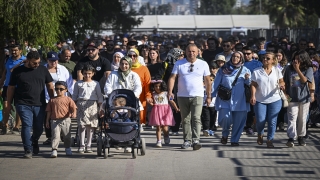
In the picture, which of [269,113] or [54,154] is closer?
[54,154]

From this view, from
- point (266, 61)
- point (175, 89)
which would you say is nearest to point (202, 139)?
point (175, 89)

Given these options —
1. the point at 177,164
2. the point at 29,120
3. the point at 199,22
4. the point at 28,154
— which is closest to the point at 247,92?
the point at 177,164

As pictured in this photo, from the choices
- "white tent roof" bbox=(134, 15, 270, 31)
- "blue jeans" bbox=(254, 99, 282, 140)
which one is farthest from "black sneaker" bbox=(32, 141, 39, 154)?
"white tent roof" bbox=(134, 15, 270, 31)

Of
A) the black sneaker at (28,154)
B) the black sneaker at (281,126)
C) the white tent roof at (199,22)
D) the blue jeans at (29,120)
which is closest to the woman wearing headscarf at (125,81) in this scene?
the blue jeans at (29,120)

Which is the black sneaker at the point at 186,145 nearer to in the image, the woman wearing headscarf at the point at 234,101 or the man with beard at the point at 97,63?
the woman wearing headscarf at the point at 234,101

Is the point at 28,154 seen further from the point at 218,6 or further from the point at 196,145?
the point at 218,6

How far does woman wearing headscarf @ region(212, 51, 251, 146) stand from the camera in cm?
1543

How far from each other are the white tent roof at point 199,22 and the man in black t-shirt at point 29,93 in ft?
314

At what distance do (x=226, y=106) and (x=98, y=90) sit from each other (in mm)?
2470

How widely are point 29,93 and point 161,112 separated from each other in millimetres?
2718

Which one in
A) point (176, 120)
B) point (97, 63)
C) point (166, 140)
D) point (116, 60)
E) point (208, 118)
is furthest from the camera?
point (208, 118)

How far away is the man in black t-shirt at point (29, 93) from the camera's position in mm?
13711

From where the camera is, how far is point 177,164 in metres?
12.9

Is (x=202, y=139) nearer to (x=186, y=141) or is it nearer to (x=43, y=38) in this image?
(x=186, y=141)
